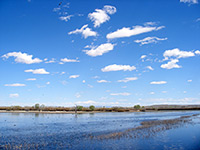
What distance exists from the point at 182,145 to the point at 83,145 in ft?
52.7

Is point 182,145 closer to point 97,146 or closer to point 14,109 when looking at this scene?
point 97,146

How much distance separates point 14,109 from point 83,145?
15948 centimetres

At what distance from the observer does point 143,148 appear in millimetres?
29203

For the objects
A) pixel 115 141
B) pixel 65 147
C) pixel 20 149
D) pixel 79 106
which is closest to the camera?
pixel 20 149

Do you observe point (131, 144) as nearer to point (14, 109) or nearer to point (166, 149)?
point (166, 149)

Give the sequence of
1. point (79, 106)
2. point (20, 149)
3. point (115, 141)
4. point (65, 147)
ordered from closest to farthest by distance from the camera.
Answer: point (20, 149), point (65, 147), point (115, 141), point (79, 106)

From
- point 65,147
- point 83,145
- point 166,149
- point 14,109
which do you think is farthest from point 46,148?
point 14,109

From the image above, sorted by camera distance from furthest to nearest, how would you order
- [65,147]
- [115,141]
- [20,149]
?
[115,141], [65,147], [20,149]

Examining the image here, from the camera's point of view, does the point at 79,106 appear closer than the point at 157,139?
No

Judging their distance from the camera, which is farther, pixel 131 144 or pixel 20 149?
pixel 131 144

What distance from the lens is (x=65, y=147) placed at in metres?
30.2

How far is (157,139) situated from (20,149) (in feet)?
76.7

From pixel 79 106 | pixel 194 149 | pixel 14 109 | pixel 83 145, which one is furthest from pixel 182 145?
Result: pixel 14 109

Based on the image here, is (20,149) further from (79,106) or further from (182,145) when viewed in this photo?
(79,106)
